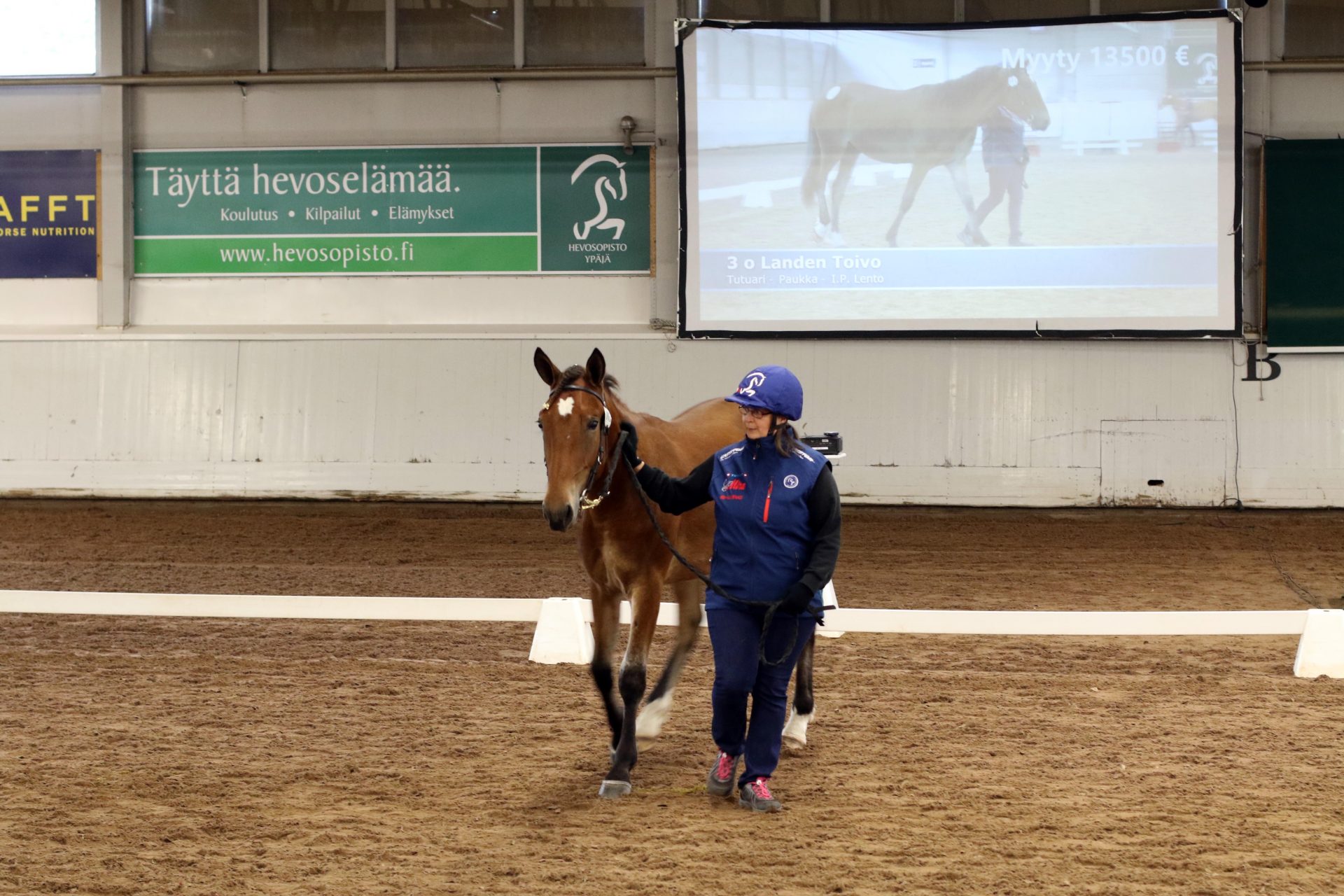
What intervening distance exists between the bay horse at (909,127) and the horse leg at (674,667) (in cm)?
908

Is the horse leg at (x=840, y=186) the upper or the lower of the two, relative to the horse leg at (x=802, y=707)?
upper

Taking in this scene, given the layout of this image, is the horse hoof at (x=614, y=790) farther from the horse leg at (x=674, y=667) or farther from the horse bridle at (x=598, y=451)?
the horse bridle at (x=598, y=451)

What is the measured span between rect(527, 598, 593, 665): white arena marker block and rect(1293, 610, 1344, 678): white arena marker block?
3556 millimetres

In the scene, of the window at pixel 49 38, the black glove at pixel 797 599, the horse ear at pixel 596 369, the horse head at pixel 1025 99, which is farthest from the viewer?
the window at pixel 49 38

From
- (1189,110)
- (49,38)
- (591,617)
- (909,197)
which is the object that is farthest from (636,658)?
(49,38)

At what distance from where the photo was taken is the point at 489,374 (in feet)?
47.3

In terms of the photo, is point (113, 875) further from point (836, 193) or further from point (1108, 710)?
point (836, 193)

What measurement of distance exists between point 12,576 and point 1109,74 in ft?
38.8

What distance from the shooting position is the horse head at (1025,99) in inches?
532

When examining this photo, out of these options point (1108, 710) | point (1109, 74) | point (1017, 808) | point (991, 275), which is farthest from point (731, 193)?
point (1017, 808)

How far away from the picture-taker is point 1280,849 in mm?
3645

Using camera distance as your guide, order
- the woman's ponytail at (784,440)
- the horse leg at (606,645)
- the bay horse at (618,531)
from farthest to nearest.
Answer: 1. the horse leg at (606,645)
2. the bay horse at (618,531)
3. the woman's ponytail at (784,440)

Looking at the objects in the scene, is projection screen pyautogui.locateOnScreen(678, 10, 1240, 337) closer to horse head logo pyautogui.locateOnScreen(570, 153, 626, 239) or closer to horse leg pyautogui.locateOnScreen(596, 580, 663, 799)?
horse head logo pyautogui.locateOnScreen(570, 153, 626, 239)

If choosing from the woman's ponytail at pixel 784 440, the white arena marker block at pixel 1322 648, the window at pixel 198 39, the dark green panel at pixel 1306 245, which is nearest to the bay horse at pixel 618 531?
the woman's ponytail at pixel 784 440
